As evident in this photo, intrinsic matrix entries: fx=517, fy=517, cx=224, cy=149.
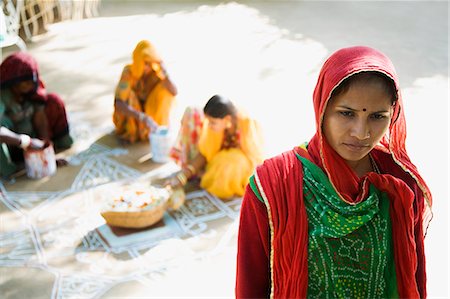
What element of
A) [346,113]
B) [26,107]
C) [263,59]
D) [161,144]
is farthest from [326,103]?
[263,59]

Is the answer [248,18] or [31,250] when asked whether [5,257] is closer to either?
[31,250]

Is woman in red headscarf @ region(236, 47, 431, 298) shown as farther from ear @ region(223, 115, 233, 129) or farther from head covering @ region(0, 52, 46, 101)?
head covering @ region(0, 52, 46, 101)

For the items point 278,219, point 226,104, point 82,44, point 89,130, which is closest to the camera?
point 278,219

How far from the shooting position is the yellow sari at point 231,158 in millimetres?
3445

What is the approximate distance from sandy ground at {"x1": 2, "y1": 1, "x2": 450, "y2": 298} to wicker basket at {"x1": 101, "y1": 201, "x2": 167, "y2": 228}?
1.50 feet

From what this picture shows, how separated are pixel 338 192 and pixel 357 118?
21 centimetres

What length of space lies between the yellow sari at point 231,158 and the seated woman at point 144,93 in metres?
0.69

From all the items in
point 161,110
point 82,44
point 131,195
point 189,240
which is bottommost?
point 189,240

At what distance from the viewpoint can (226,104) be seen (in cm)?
322

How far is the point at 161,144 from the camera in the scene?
3.90 m

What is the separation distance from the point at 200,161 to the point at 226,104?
558 mm

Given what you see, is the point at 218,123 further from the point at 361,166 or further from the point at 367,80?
the point at 367,80

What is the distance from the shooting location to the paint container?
12.2 feet

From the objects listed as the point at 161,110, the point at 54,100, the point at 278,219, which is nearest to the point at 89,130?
the point at 54,100
